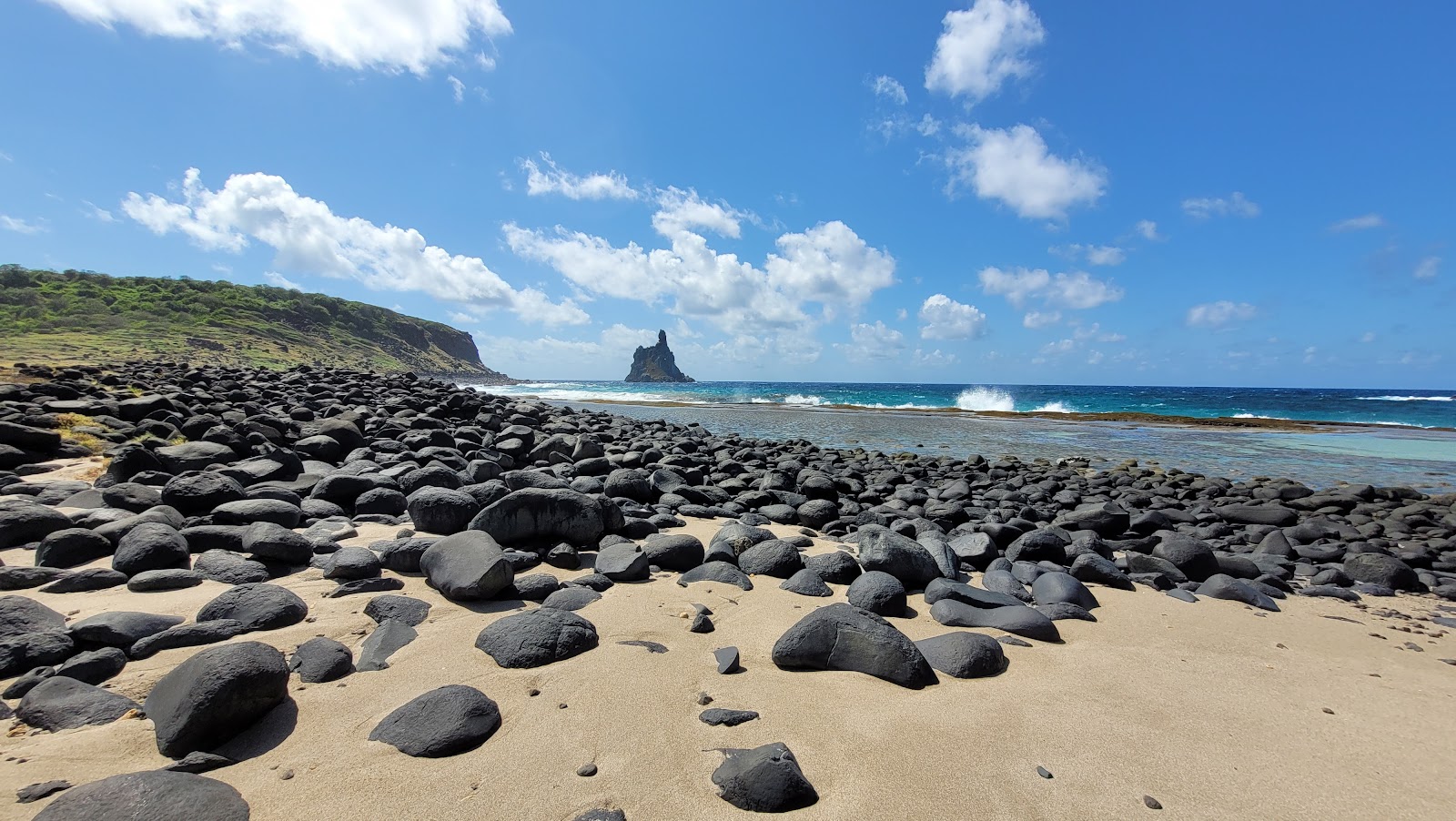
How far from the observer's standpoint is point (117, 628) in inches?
100

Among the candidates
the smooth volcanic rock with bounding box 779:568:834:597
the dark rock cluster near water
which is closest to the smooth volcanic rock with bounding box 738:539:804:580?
the dark rock cluster near water

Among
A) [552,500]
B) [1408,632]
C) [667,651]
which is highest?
[552,500]

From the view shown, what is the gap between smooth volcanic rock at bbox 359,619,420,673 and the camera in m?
2.62

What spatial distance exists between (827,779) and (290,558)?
11.9 feet

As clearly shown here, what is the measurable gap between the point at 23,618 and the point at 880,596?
166 inches

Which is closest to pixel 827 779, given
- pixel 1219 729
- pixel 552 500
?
pixel 1219 729

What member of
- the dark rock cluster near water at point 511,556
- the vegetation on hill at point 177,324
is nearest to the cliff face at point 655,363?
the vegetation on hill at point 177,324

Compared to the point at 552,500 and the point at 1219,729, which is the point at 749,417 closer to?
the point at 552,500

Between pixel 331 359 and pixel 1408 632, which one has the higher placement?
pixel 331 359

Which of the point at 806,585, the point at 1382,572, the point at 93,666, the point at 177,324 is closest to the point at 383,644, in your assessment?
the point at 93,666

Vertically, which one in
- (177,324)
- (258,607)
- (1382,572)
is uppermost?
(177,324)

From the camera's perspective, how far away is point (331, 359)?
44.6 metres

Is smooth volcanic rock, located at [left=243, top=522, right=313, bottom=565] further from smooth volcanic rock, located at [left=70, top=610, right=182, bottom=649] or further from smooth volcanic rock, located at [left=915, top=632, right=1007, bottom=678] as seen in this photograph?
smooth volcanic rock, located at [left=915, top=632, right=1007, bottom=678]

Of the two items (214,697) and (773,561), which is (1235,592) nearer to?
(773,561)
